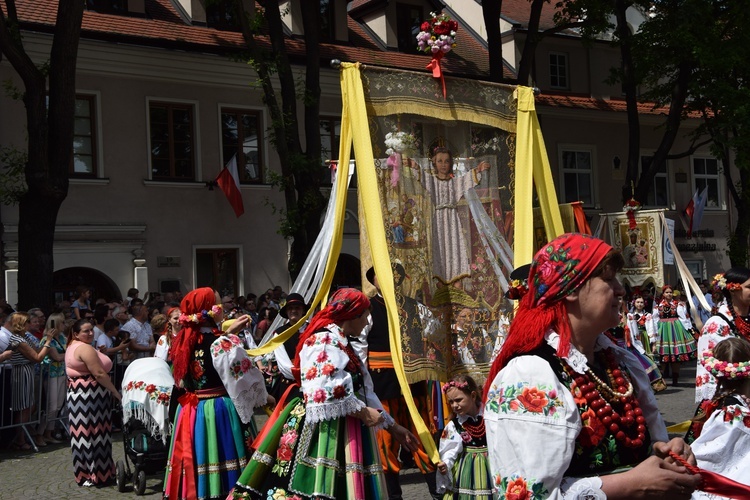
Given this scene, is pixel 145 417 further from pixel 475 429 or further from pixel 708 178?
pixel 708 178

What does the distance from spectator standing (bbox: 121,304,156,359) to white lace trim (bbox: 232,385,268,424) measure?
6.11m

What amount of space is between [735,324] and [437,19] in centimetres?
326

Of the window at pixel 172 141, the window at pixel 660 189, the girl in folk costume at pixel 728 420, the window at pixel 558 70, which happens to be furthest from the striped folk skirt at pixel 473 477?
the window at pixel 660 189

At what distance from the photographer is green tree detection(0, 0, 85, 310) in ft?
46.0

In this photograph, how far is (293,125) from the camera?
17516 millimetres

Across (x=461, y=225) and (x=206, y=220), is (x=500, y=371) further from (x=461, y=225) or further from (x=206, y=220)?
(x=206, y=220)

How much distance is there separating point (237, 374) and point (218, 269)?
14.1m

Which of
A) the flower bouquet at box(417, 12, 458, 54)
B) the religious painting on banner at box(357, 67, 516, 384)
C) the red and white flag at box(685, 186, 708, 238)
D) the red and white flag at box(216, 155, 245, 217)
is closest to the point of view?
the religious painting on banner at box(357, 67, 516, 384)

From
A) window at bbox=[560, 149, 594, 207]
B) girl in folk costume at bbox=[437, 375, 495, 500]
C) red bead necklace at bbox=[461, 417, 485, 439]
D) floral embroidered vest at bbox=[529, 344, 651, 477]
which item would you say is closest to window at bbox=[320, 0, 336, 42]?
window at bbox=[560, 149, 594, 207]

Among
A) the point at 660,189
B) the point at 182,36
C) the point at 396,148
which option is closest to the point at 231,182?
the point at 182,36

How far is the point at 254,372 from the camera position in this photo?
7.38m

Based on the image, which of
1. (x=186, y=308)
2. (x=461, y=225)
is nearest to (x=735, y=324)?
(x=461, y=225)

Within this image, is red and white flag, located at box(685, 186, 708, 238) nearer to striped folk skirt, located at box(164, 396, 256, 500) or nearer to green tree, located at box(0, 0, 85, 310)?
green tree, located at box(0, 0, 85, 310)

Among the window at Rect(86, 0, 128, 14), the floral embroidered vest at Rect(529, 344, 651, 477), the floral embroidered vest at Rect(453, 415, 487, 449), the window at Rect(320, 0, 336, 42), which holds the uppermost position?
the window at Rect(320, 0, 336, 42)
